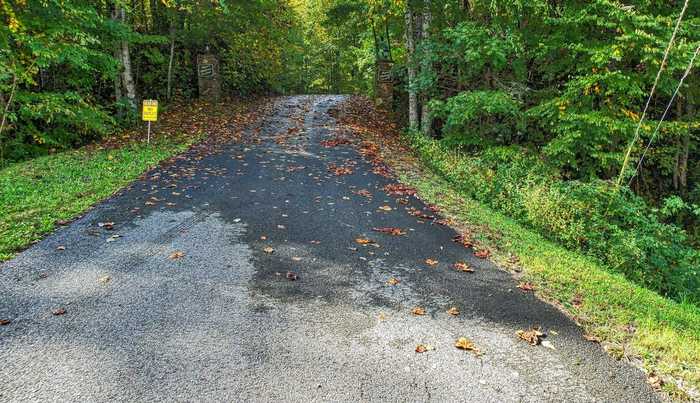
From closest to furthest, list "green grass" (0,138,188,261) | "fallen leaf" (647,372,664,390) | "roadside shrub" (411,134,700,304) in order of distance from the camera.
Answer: "fallen leaf" (647,372,664,390) → "green grass" (0,138,188,261) → "roadside shrub" (411,134,700,304)

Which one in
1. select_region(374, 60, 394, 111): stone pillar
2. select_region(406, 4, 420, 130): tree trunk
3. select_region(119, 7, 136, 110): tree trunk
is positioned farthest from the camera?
select_region(374, 60, 394, 111): stone pillar

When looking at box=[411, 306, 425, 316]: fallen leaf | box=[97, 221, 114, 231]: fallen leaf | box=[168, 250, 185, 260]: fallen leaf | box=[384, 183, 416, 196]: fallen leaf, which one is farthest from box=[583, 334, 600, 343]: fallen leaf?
box=[97, 221, 114, 231]: fallen leaf

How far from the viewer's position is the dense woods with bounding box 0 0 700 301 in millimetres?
7352

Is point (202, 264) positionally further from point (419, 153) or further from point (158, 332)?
point (419, 153)

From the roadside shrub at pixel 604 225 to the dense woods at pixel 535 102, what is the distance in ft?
0.09

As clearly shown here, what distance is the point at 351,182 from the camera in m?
Result: 9.06

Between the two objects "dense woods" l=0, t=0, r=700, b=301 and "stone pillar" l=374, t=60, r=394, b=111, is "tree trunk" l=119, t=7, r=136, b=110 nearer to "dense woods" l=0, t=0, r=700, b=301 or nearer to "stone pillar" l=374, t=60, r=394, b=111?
"dense woods" l=0, t=0, r=700, b=301

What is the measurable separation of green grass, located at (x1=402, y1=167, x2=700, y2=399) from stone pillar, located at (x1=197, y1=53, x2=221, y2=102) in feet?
52.4

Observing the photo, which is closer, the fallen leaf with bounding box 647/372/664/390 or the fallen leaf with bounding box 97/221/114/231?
the fallen leaf with bounding box 647/372/664/390

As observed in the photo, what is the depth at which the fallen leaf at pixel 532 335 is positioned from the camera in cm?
364

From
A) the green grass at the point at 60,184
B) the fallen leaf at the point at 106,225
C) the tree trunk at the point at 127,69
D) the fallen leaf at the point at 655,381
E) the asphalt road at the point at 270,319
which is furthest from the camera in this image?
the tree trunk at the point at 127,69

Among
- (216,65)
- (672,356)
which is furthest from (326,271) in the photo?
(216,65)

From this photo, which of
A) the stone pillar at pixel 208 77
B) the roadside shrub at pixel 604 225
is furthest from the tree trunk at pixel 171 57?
the roadside shrub at pixel 604 225

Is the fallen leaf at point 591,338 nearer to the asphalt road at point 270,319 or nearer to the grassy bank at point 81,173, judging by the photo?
the asphalt road at point 270,319
